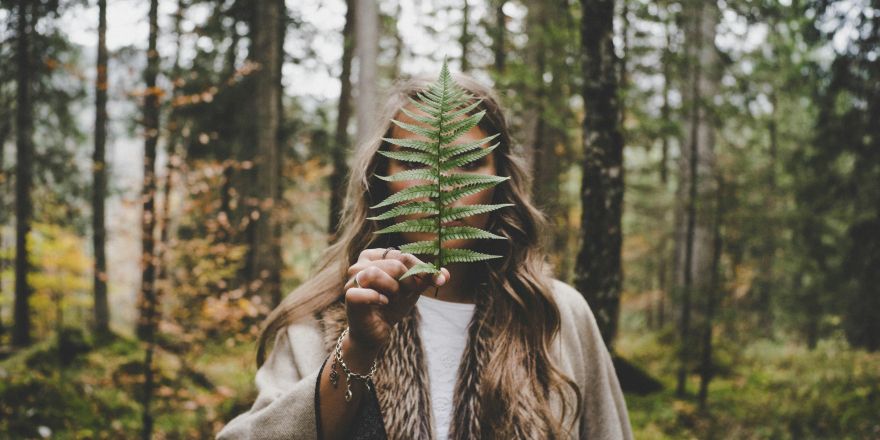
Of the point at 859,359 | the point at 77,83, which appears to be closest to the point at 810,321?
the point at 859,359

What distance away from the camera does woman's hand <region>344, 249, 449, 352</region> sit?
1107 millimetres

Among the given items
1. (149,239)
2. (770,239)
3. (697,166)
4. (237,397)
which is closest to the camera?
(149,239)

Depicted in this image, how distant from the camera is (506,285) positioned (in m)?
1.87

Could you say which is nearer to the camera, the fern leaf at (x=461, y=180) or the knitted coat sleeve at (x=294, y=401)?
the fern leaf at (x=461, y=180)

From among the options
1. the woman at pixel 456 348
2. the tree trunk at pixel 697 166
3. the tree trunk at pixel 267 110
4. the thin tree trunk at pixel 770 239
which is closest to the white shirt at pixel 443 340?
the woman at pixel 456 348

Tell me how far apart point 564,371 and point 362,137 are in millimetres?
5385

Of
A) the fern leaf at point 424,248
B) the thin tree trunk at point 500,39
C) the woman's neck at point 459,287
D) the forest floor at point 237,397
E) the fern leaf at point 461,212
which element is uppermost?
the thin tree trunk at point 500,39

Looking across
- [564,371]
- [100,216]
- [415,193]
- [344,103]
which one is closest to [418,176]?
[415,193]

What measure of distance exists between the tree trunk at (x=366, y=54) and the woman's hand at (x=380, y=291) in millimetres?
6220

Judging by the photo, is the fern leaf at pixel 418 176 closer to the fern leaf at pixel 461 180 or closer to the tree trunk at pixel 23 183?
the fern leaf at pixel 461 180

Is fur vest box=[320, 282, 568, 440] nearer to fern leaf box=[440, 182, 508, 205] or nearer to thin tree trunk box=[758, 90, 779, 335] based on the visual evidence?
fern leaf box=[440, 182, 508, 205]

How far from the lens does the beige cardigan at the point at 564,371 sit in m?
1.80

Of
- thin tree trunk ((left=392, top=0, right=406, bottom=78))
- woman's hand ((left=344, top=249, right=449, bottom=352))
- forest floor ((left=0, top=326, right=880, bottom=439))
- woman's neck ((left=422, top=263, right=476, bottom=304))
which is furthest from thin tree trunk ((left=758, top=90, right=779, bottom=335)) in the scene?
woman's hand ((left=344, top=249, right=449, bottom=352))

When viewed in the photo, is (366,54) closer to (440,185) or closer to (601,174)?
(601,174)
